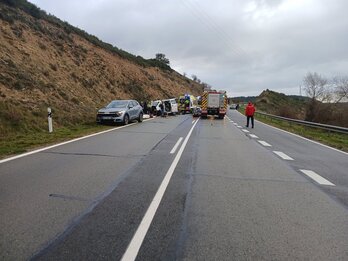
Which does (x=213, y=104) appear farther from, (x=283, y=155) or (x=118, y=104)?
(x=283, y=155)

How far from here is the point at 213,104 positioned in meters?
39.6

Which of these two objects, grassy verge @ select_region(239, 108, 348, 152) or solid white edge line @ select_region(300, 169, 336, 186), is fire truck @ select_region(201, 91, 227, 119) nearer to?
grassy verge @ select_region(239, 108, 348, 152)

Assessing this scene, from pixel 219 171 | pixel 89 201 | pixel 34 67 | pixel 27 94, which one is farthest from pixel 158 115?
pixel 89 201

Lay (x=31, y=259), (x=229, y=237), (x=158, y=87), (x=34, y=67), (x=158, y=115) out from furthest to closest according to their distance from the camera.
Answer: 1. (x=158, y=87)
2. (x=158, y=115)
3. (x=34, y=67)
4. (x=229, y=237)
5. (x=31, y=259)

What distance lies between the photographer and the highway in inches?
161

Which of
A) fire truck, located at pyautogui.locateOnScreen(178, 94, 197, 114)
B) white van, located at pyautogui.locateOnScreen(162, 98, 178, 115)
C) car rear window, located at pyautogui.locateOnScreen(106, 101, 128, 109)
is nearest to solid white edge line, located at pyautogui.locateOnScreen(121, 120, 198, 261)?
car rear window, located at pyautogui.locateOnScreen(106, 101, 128, 109)

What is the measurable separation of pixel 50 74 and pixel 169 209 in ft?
85.5

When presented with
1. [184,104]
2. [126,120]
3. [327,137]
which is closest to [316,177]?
[327,137]

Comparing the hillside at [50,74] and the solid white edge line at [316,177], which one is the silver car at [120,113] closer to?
the hillside at [50,74]

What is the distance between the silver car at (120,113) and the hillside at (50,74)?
1466 millimetres

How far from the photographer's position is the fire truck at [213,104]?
3941 centimetres

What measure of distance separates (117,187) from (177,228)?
7.63 ft

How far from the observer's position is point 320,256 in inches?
159

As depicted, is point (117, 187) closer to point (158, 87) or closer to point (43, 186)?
point (43, 186)
